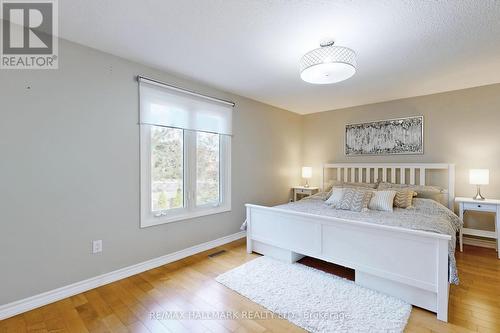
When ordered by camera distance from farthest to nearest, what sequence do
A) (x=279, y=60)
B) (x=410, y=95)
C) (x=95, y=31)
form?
(x=410, y=95) → (x=279, y=60) → (x=95, y=31)

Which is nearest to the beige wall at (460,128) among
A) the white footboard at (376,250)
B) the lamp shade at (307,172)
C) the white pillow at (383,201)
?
the lamp shade at (307,172)

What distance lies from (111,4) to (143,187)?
1.72m

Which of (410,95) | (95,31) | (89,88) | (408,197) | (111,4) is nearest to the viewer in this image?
(111,4)

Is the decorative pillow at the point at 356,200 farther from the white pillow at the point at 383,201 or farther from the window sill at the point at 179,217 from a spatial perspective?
the window sill at the point at 179,217

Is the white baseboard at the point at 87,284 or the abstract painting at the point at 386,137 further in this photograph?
the abstract painting at the point at 386,137

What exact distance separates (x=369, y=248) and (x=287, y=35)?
81.9 inches

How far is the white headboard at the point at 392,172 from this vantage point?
3.42 metres

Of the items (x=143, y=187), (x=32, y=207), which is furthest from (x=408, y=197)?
(x=32, y=207)

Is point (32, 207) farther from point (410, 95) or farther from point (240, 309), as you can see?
point (410, 95)

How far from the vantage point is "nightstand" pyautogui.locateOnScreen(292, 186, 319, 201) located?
469 centimetres

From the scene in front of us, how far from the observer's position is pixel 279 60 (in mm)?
2557

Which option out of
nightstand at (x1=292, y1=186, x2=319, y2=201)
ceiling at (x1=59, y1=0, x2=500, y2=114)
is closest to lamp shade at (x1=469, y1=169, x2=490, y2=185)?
ceiling at (x1=59, y1=0, x2=500, y2=114)

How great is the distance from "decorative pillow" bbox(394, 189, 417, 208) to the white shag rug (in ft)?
4.79

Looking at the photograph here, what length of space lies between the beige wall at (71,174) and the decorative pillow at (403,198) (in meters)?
2.92
